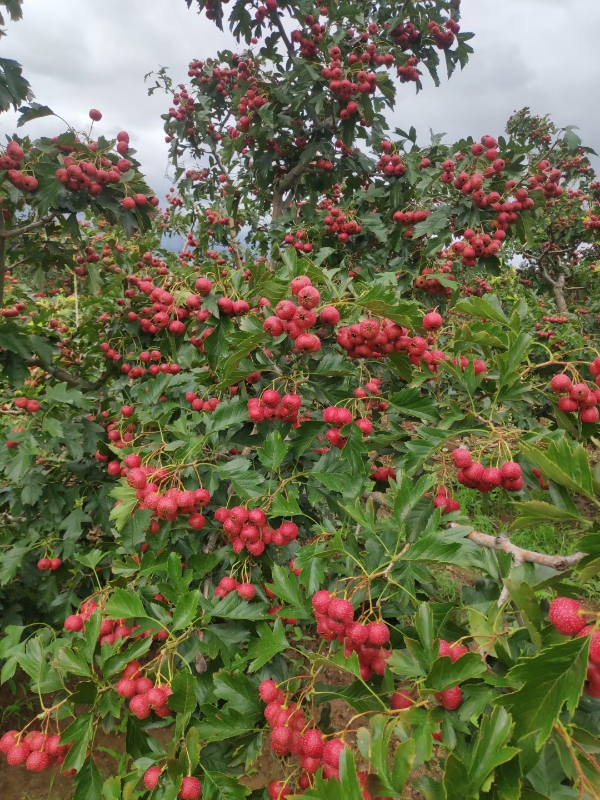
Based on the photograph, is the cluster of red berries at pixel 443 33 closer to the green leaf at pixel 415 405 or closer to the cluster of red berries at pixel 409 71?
the cluster of red berries at pixel 409 71

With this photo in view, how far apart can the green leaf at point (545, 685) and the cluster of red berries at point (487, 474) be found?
0.78 m

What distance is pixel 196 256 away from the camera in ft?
19.7

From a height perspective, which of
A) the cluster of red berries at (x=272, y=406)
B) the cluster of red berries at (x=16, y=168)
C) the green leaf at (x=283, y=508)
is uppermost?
the cluster of red berries at (x=16, y=168)

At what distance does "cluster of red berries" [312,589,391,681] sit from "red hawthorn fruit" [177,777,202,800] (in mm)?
525

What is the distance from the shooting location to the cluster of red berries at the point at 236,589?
1545mm

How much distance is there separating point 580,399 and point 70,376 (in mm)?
3006

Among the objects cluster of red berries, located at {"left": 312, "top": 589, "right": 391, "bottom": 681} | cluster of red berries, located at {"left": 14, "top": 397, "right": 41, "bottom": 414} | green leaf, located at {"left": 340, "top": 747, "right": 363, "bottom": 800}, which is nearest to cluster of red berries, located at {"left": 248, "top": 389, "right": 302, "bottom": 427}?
cluster of red berries, located at {"left": 312, "top": 589, "right": 391, "bottom": 681}

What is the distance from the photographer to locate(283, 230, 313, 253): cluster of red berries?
393 centimetres

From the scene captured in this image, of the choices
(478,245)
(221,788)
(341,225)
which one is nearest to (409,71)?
(341,225)

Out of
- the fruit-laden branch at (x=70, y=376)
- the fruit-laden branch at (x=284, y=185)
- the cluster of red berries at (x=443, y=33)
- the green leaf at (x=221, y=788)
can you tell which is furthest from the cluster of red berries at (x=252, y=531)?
the cluster of red berries at (x=443, y=33)

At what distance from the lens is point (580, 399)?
5.23 feet

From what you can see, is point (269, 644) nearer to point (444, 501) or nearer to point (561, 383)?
point (444, 501)

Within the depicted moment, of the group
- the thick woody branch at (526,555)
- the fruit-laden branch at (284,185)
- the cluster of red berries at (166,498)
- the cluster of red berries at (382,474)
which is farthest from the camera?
the fruit-laden branch at (284,185)

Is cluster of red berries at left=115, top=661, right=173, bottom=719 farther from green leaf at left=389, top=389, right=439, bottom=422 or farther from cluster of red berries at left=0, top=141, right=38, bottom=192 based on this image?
cluster of red berries at left=0, top=141, right=38, bottom=192
